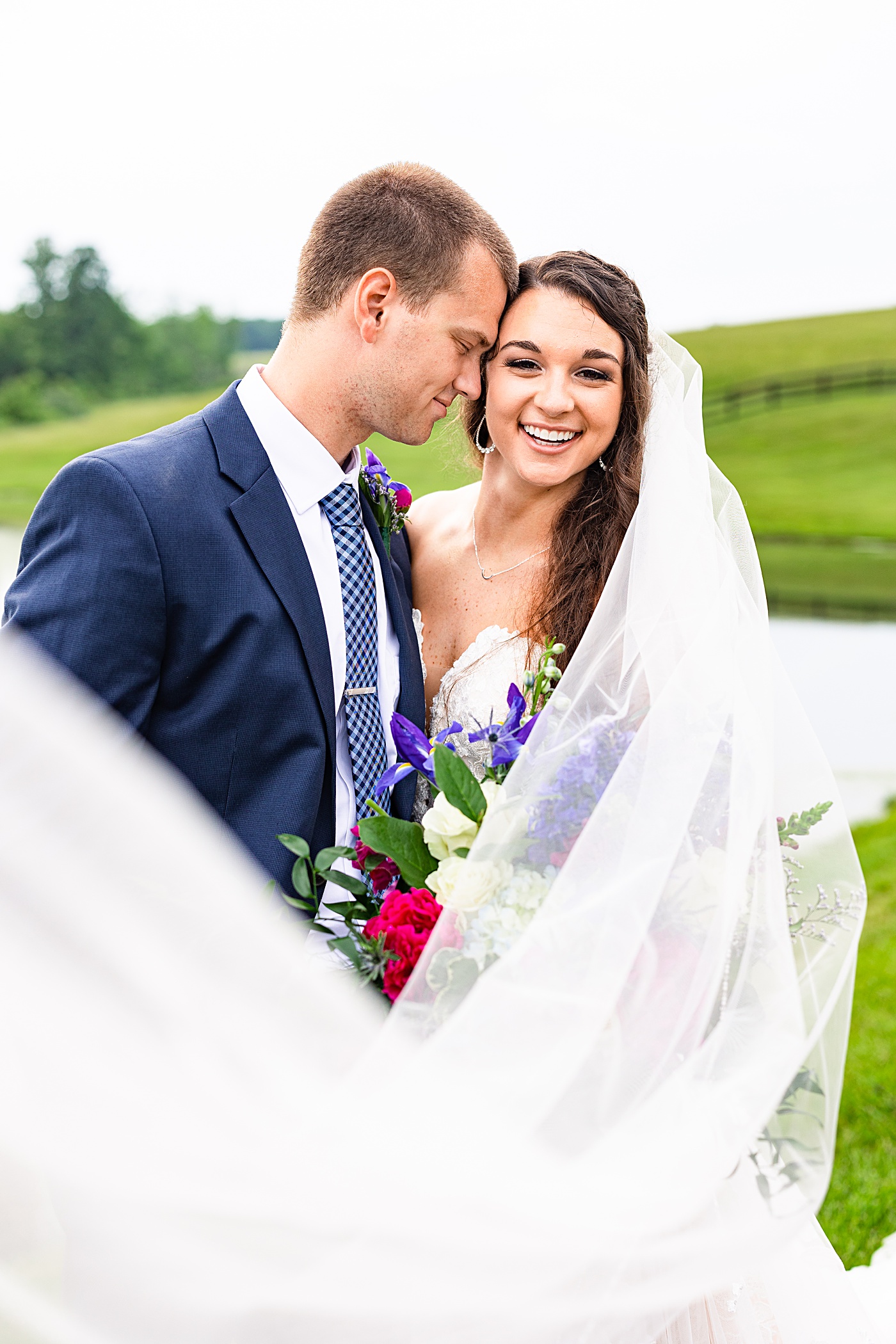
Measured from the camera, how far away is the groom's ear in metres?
2.54

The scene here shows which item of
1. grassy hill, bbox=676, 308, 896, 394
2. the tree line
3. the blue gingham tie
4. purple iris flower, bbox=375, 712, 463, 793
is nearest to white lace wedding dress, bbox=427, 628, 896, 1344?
the blue gingham tie

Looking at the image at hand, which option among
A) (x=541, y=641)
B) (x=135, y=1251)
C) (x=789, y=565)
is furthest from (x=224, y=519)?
(x=789, y=565)

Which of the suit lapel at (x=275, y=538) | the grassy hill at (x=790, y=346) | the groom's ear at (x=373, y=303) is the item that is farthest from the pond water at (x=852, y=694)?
the grassy hill at (x=790, y=346)

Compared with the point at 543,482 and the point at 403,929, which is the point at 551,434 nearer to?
the point at 543,482

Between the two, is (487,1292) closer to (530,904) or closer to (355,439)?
(530,904)

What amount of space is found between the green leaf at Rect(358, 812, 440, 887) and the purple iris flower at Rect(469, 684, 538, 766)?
0.22 meters

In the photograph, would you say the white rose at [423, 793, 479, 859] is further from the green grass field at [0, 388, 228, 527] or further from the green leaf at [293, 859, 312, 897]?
the green grass field at [0, 388, 228, 527]

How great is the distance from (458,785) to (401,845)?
0.60ft

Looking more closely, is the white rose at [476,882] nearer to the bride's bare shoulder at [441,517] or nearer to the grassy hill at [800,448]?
the bride's bare shoulder at [441,517]

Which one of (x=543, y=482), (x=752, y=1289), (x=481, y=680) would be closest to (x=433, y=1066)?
(x=752, y=1289)

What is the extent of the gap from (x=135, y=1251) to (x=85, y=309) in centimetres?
3958

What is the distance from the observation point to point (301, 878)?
2.04 metres

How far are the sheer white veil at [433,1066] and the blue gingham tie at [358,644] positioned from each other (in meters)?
0.53

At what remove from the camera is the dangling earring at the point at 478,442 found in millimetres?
3248
